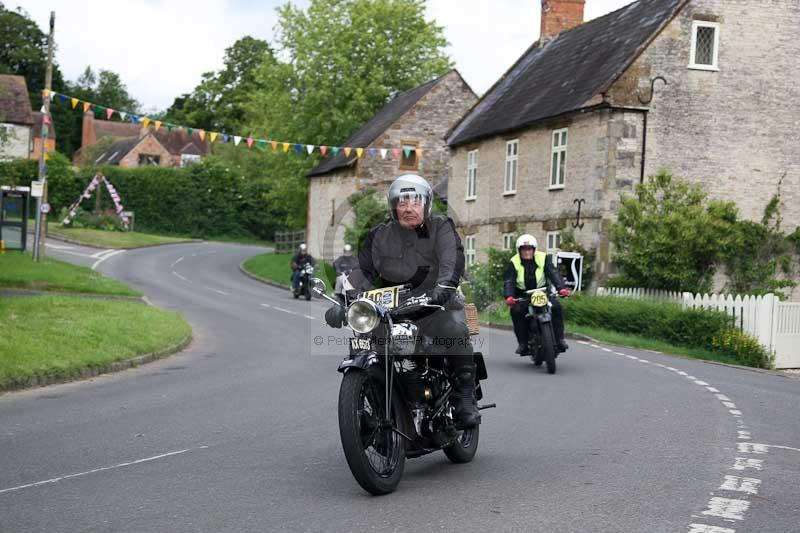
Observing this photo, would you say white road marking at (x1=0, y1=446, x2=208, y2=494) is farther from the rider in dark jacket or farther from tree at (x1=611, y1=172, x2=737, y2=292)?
tree at (x1=611, y1=172, x2=737, y2=292)

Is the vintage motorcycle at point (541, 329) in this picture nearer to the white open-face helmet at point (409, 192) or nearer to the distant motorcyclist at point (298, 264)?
the white open-face helmet at point (409, 192)

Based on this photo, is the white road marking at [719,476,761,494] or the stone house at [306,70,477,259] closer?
the white road marking at [719,476,761,494]

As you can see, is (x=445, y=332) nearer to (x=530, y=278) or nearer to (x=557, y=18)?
(x=530, y=278)

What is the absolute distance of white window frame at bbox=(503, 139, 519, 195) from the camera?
35125mm

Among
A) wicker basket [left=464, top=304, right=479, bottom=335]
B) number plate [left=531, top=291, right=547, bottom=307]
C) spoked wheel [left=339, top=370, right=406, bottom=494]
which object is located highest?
wicker basket [left=464, top=304, right=479, bottom=335]

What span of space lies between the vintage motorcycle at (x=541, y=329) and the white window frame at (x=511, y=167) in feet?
64.6

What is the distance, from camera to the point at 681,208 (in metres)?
26.9

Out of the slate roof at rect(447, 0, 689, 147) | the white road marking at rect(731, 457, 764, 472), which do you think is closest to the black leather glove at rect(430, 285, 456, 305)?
the white road marking at rect(731, 457, 764, 472)

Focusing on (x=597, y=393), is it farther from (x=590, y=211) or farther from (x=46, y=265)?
(x=46, y=265)

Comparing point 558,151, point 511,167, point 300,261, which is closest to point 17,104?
point 300,261

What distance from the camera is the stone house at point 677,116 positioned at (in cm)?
2962

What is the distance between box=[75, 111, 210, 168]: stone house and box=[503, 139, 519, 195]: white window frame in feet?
212

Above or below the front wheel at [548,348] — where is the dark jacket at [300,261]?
above

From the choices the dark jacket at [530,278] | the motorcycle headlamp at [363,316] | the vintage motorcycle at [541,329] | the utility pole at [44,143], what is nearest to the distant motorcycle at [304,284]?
the utility pole at [44,143]
